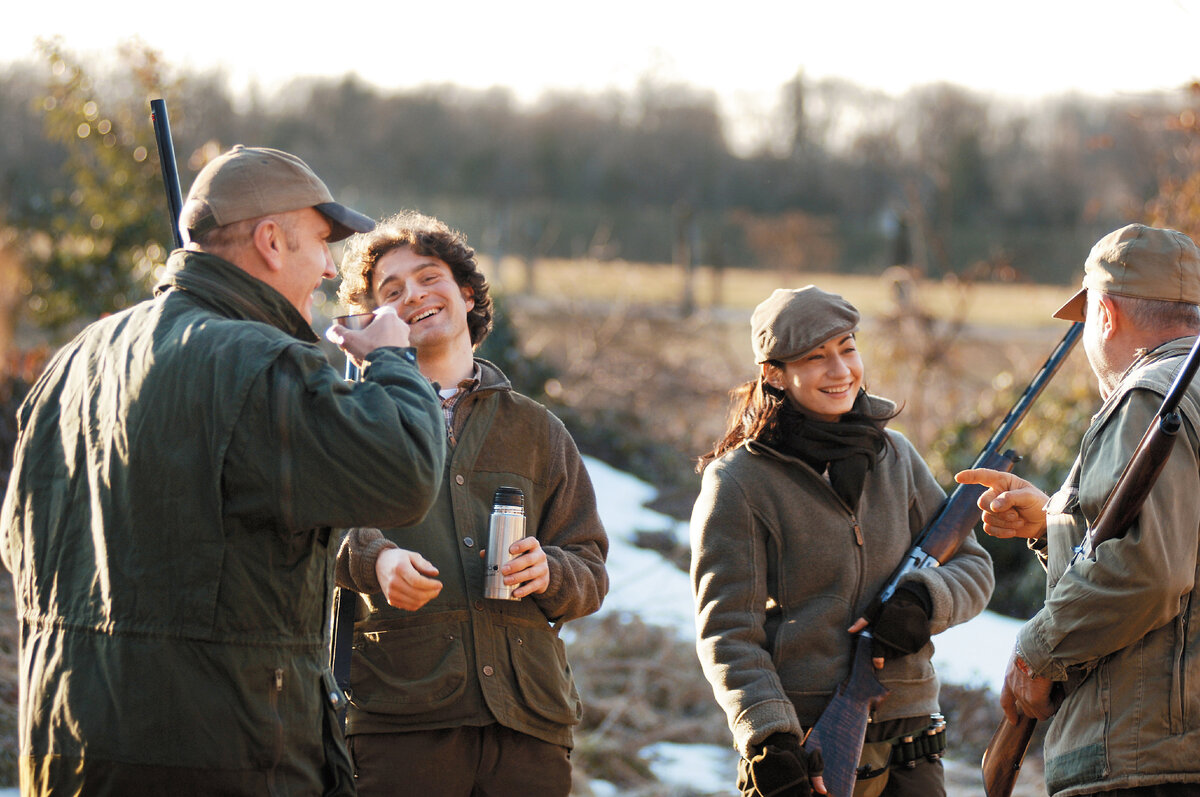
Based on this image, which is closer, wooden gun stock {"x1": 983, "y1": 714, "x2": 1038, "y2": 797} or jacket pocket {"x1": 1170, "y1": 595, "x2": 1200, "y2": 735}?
jacket pocket {"x1": 1170, "y1": 595, "x2": 1200, "y2": 735}

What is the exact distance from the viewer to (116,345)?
242cm

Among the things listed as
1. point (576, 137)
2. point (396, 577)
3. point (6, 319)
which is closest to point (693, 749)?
point (396, 577)

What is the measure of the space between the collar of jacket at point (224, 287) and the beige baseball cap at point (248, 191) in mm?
74

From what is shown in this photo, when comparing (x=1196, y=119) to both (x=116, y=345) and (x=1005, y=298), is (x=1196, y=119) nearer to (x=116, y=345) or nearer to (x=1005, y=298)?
(x=116, y=345)

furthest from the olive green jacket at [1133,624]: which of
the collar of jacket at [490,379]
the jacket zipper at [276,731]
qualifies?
the jacket zipper at [276,731]

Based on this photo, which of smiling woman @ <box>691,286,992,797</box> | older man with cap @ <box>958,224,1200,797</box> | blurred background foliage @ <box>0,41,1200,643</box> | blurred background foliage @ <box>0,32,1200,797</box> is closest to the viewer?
older man with cap @ <box>958,224,1200,797</box>

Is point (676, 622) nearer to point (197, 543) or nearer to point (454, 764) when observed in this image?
point (454, 764)

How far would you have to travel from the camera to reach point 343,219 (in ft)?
8.54

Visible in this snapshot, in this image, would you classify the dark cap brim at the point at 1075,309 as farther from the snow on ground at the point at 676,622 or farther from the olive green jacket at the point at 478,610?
the snow on ground at the point at 676,622

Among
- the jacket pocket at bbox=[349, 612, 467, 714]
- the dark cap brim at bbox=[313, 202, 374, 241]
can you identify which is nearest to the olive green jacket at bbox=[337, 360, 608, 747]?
the jacket pocket at bbox=[349, 612, 467, 714]

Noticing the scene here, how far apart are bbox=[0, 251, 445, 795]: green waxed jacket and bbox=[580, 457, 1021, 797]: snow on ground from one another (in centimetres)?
346

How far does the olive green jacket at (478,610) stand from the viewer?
116 inches

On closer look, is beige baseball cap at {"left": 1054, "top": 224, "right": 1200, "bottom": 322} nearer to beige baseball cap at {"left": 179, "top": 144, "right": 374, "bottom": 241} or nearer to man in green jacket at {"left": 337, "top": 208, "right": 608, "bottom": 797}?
man in green jacket at {"left": 337, "top": 208, "right": 608, "bottom": 797}

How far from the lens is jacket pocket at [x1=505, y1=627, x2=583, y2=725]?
3.03 meters
